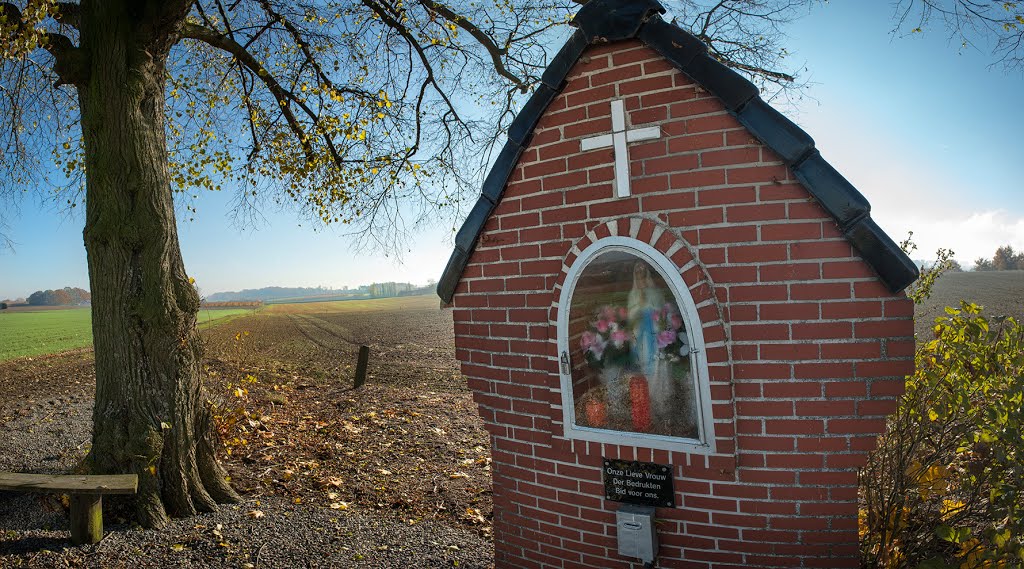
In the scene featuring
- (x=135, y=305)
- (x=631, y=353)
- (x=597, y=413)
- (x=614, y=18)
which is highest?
(x=614, y=18)

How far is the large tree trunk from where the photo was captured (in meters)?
5.40

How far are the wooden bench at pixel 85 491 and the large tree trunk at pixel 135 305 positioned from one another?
39 cm

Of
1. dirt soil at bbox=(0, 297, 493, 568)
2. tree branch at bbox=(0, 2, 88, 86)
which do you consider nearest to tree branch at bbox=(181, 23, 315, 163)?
tree branch at bbox=(0, 2, 88, 86)

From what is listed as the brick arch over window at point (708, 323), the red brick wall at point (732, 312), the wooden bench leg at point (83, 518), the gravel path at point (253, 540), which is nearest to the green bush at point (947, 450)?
the red brick wall at point (732, 312)

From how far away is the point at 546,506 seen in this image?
12.7 ft

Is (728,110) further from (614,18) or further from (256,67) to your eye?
(256,67)

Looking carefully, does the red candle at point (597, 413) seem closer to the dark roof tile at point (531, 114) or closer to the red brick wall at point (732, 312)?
the red brick wall at point (732, 312)

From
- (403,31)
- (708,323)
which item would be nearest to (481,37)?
(403,31)

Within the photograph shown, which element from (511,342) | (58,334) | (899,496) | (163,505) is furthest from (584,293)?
(58,334)

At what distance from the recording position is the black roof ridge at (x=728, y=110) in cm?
282

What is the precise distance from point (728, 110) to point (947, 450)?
2.68 m

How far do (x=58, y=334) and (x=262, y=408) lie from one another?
60.4 feet

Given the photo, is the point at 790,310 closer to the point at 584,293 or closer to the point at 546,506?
the point at 584,293

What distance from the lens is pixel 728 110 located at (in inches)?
121
